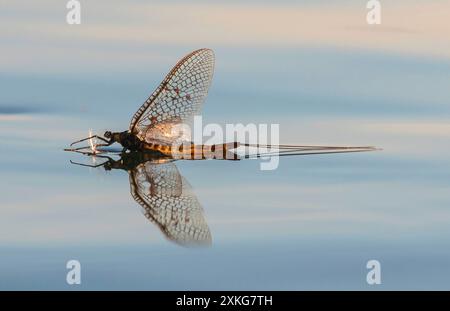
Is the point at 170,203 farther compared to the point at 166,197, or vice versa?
the point at 166,197

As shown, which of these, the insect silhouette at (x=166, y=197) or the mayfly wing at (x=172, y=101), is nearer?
the insect silhouette at (x=166, y=197)

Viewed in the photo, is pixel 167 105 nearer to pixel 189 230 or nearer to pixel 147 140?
pixel 147 140

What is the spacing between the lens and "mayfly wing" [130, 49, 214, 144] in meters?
14.0

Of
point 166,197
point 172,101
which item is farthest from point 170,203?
point 172,101

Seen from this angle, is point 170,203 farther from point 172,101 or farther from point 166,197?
point 172,101

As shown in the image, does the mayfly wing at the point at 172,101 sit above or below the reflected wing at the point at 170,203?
above

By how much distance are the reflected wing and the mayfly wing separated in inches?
34.9

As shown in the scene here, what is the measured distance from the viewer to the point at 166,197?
39.3 ft

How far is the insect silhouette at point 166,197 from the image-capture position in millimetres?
11079

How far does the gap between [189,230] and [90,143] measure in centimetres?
323

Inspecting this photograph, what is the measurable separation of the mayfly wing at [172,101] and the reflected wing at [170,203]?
2.91 ft

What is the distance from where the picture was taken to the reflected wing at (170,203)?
1106 centimetres

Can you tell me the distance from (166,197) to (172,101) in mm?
2345

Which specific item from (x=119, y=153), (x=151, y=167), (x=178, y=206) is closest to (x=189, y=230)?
(x=178, y=206)
